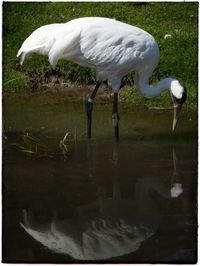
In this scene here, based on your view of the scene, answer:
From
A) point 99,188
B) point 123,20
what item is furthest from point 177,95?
point 123,20

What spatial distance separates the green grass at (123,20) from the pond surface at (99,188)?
99 centimetres

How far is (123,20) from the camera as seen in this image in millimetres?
11797

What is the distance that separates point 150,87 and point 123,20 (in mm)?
3172

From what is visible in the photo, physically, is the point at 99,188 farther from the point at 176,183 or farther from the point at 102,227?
the point at 102,227

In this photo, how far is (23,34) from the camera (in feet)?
37.8

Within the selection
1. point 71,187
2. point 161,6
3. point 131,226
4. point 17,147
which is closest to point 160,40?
point 161,6

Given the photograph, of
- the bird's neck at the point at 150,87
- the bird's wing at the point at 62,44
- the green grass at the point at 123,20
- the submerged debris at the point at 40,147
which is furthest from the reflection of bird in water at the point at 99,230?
the green grass at the point at 123,20

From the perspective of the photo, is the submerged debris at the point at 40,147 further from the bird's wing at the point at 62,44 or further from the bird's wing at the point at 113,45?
the bird's wing at the point at 113,45

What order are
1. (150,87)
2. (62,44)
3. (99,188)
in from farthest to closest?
1. (150,87)
2. (62,44)
3. (99,188)

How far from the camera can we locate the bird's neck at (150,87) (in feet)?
28.8

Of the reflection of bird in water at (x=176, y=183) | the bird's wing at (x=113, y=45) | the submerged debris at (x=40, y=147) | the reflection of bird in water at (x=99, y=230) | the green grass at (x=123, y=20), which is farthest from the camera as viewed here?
the green grass at (x=123, y=20)

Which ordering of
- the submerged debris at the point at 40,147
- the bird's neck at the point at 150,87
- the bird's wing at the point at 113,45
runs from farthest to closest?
1. the bird's neck at the point at 150,87
2. the bird's wing at the point at 113,45
3. the submerged debris at the point at 40,147

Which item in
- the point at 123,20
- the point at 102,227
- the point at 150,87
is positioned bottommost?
the point at 102,227

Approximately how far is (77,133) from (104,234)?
3104mm
